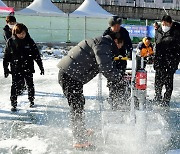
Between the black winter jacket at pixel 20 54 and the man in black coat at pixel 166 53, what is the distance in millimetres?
2056

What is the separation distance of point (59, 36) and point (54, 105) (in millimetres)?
9142

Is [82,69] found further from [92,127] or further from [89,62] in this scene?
[92,127]

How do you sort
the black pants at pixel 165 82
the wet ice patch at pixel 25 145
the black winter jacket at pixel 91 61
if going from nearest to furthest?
the black winter jacket at pixel 91 61
the wet ice patch at pixel 25 145
the black pants at pixel 165 82

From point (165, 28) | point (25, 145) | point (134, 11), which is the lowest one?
point (25, 145)

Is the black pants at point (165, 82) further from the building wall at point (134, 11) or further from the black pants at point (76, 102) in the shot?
the building wall at point (134, 11)

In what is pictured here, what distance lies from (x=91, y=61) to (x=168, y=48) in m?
2.27

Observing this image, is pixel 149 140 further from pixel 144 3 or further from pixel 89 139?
pixel 144 3

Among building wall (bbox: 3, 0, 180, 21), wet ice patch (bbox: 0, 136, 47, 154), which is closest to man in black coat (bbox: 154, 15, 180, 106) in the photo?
wet ice patch (bbox: 0, 136, 47, 154)

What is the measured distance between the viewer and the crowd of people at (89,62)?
11.7 ft

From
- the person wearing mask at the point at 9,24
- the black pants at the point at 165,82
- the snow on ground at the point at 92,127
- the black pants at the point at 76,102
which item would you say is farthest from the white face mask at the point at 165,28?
the person wearing mask at the point at 9,24

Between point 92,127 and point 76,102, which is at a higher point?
point 76,102

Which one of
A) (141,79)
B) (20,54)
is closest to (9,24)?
(20,54)

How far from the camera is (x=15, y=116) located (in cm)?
511

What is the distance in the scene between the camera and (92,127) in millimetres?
4562
